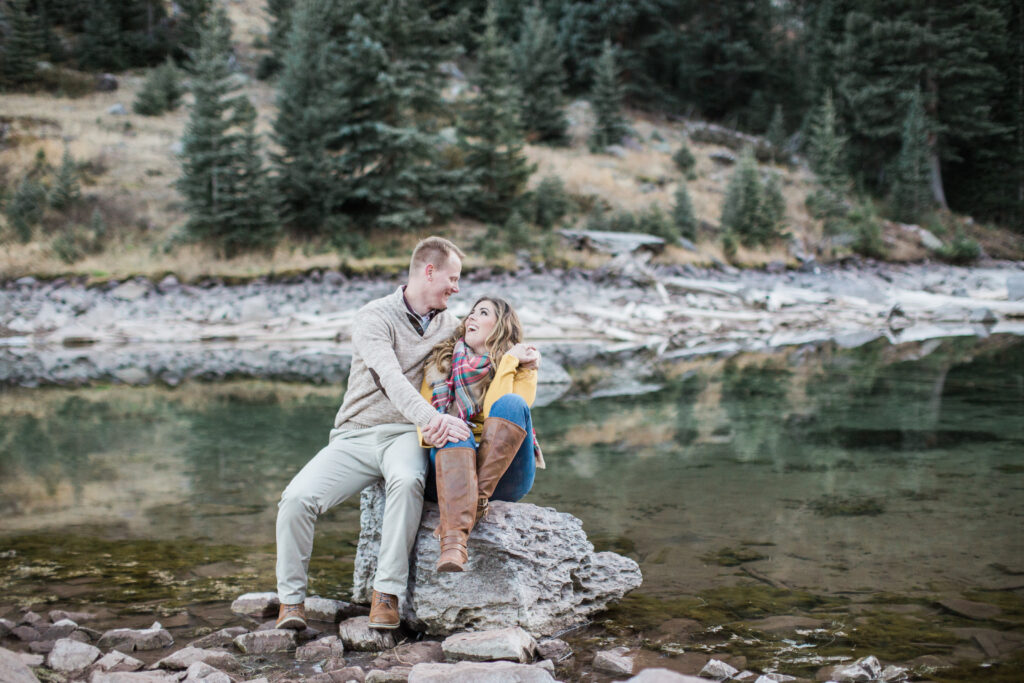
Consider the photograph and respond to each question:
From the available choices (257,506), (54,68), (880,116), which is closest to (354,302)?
(257,506)

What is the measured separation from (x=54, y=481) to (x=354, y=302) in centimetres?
1391

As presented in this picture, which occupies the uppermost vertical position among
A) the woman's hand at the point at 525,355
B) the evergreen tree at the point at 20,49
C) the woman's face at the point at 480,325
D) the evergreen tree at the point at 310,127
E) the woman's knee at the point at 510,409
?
the evergreen tree at the point at 20,49

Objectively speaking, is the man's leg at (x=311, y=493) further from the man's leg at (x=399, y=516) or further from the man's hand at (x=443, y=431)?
the man's hand at (x=443, y=431)

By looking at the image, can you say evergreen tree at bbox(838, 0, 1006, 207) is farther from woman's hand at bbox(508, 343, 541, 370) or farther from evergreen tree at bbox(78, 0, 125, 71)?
woman's hand at bbox(508, 343, 541, 370)

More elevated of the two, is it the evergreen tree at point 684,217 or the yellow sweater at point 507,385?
the evergreen tree at point 684,217

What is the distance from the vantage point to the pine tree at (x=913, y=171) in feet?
122

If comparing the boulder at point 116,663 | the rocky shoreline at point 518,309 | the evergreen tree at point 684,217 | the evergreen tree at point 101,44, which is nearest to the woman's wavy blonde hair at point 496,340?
the boulder at point 116,663

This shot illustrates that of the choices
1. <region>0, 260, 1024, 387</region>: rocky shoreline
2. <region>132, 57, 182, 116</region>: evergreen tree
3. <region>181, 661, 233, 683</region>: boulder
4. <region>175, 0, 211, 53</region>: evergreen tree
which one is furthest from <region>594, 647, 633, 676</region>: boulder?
<region>175, 0, 211, 53</region>: evergreen tree

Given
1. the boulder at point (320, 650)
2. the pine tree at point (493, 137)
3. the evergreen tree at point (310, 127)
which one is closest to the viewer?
the boulder at point (320, 650)

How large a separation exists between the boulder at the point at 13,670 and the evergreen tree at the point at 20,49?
4219 centimetres

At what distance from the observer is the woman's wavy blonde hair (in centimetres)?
428

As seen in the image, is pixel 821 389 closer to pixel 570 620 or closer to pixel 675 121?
pixel 570 620

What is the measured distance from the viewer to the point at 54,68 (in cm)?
3928

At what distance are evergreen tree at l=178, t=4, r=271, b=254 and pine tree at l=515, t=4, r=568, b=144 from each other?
17.3m
